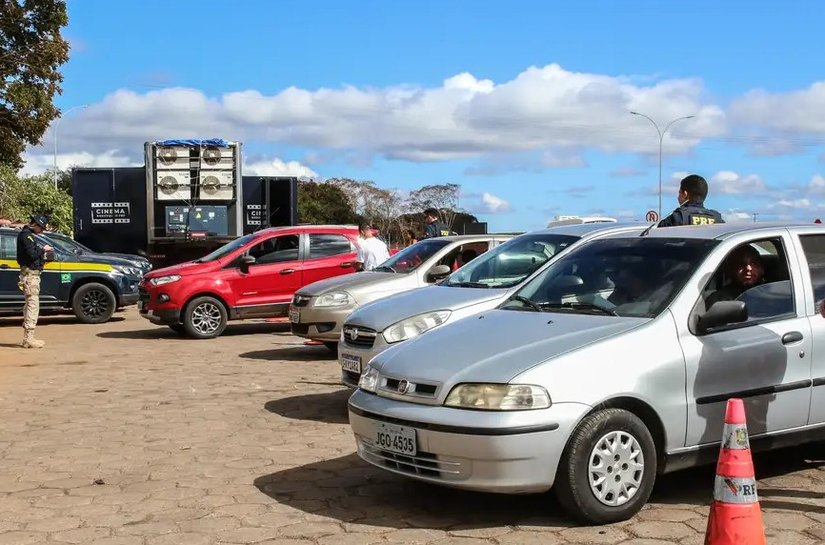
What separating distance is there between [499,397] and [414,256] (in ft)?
20.8

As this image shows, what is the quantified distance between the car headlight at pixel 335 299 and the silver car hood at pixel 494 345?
4938 mm

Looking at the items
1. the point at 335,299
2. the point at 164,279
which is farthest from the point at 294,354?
the point at 164,279

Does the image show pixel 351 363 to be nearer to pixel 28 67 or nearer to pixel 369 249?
pixel 369 249

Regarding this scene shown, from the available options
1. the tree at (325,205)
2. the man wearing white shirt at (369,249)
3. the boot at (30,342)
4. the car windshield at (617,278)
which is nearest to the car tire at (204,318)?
Answer: the boot at (30,342)

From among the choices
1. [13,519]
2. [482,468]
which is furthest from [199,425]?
[482,468]

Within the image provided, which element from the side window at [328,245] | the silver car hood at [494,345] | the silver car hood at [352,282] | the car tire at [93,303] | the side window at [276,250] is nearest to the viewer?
the silver car hood at [494,345]

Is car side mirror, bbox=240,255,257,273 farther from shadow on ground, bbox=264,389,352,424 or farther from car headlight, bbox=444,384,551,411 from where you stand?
car headlight, bbox=444,384,551,411

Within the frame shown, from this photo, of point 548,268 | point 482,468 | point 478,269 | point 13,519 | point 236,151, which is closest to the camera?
point 482,468

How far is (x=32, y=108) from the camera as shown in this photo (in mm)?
25250

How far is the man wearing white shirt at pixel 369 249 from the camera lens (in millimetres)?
13797

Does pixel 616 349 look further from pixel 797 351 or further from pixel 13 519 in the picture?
pixel 13 519

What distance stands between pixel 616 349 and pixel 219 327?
1049cm

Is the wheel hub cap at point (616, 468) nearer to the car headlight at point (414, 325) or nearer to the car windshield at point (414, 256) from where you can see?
the car headlight at point (414, 325)

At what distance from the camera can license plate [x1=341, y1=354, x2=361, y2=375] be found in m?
7.54
